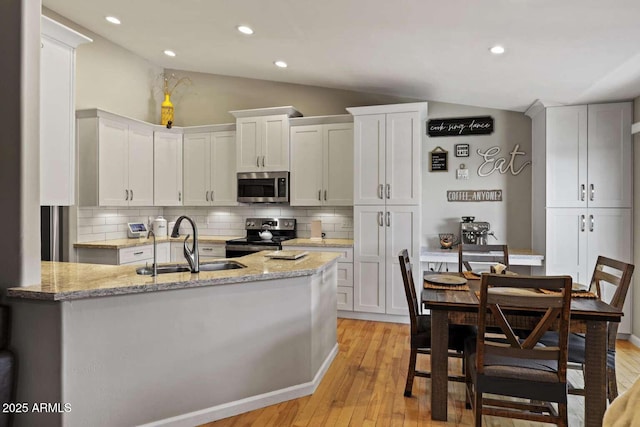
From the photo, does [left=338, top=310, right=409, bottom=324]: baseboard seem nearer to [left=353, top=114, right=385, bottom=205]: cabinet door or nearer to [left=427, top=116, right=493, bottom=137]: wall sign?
[left=353, top=114, right=385, bottom=205]: cabinet door

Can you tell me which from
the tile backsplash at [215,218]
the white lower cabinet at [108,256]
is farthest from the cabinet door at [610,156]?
the white lower cabinet at [108,256]

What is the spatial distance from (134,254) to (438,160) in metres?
3.84

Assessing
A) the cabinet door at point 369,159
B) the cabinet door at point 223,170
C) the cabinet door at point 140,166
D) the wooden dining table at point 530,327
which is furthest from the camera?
the cabinet door at point 223,170

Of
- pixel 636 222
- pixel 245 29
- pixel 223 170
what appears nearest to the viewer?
pixel 245 29

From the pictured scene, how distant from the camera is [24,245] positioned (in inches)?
78.8

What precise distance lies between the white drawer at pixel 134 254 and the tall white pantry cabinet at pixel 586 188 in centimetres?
456

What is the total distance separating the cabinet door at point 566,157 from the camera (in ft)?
12.5

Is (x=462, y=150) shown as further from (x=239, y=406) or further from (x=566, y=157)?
(x=239, y=406)

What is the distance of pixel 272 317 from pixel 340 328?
5.88ft

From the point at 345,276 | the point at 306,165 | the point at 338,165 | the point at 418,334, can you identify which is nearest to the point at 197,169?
the point at 306,165

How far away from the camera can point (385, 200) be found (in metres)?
4.25

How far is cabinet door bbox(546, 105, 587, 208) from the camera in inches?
150

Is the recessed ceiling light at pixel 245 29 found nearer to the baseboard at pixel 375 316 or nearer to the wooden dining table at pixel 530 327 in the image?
the wooden dining table at pixel 530 327

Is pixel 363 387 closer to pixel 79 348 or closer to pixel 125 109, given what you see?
pixel 79 348
